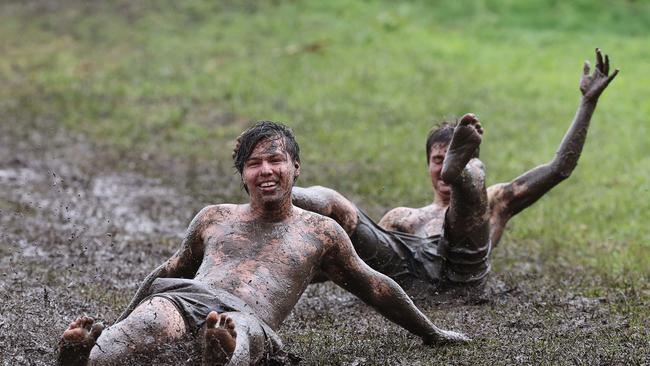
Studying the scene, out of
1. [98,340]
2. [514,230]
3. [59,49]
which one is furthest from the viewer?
[59,49]

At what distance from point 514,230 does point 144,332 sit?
6.25 m

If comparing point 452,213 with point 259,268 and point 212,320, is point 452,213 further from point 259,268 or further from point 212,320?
point 212,320

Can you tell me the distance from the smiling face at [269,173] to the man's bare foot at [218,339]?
1190 millimetres

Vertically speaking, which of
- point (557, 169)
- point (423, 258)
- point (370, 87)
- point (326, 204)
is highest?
point (326, 204)

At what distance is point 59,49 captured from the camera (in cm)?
2053

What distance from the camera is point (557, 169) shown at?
8172mm

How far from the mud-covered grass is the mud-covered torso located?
18.0 inches

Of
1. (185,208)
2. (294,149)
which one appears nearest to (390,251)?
(294,149)

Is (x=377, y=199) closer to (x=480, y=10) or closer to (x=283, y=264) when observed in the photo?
(x=283, y=264)

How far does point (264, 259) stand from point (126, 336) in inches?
38.6

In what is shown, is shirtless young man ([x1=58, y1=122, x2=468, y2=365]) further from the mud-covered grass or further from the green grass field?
the green grass field

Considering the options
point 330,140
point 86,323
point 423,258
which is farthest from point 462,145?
point 330,140

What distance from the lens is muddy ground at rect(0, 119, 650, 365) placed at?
599 cm

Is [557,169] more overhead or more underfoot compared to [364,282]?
more underfoot
